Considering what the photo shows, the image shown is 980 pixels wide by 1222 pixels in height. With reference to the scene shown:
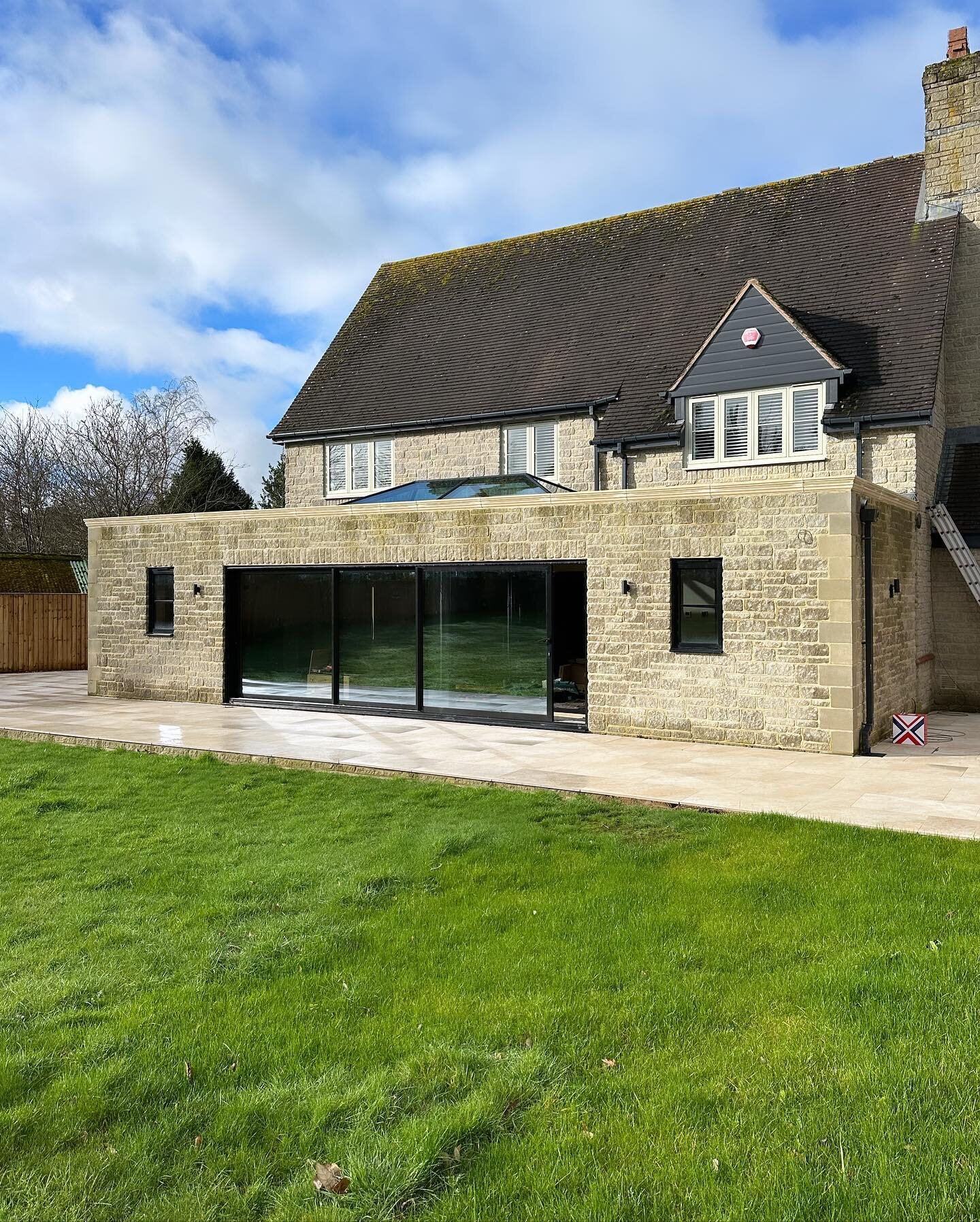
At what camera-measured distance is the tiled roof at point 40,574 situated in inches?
1046

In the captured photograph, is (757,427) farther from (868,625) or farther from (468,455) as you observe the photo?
(468,455)

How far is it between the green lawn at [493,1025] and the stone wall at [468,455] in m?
12.3

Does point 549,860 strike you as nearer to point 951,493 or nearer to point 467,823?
point 467,823

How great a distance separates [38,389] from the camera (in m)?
40.8

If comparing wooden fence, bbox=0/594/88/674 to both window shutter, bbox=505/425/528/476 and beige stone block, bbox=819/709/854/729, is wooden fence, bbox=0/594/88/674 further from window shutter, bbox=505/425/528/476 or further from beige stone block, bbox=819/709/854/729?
beige stone block, bbox=819/709/854/729

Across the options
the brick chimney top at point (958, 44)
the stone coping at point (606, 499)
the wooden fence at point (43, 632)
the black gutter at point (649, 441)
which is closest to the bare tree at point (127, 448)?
the wooden fence at point (43, 632)

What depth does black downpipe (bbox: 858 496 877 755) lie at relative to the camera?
12.0m

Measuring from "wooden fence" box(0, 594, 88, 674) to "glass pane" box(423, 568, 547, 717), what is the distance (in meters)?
15.4

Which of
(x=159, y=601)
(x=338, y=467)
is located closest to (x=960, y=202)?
(x=338, y=467)

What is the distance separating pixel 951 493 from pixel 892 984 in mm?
14380

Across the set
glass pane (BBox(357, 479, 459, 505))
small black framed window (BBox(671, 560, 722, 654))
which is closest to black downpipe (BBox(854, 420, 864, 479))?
small black framed window (BBox(671, 560, 722, 654))

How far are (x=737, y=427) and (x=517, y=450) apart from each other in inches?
200

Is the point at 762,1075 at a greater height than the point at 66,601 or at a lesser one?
lesser

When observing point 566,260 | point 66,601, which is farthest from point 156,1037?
point 66,601
